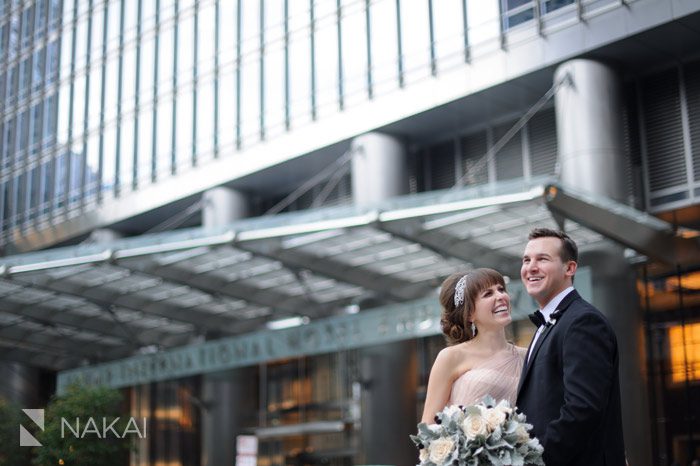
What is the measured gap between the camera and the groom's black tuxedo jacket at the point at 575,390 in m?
4.43

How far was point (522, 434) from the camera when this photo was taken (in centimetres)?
446

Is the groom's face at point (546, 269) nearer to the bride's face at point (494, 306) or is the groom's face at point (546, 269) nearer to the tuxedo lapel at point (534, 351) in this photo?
the tuxedo lapel at point (534, 351)

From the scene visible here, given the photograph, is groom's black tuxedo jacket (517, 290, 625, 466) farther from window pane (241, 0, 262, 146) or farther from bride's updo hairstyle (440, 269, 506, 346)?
window pane (241, 0, 262, 146)

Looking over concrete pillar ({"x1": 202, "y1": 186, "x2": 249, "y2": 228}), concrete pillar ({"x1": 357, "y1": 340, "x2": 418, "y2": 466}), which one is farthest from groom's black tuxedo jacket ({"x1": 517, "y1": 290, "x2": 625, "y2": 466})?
concrete pillar ({"x1": 202, "y1": 186, "x2": 249, "y2": 228})

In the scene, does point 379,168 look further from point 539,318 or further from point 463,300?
point 539,318

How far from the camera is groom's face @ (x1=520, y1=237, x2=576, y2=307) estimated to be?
489 centimetres

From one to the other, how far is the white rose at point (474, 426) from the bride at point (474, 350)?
32.4 inches

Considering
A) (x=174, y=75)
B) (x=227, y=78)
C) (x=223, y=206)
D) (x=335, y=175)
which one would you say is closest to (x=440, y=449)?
(x=335, y=175)

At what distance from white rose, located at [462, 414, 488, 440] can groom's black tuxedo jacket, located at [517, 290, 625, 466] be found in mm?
264

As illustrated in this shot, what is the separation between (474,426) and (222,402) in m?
29.7

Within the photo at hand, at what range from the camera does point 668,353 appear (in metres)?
23.6

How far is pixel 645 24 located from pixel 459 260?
640 cm

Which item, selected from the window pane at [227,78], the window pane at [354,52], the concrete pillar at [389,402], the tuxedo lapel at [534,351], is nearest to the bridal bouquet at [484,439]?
the tuxedo lapel at [534,351]

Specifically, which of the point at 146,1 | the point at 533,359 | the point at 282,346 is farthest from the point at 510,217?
the point at 146,1
